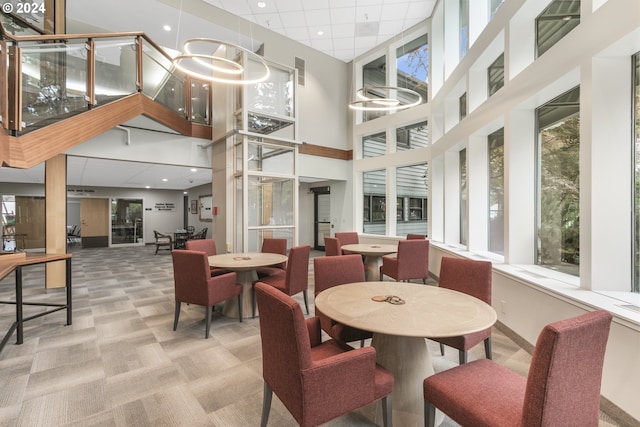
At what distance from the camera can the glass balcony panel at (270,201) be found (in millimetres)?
5832

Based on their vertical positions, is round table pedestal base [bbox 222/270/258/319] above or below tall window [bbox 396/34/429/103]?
below

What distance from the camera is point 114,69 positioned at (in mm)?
4789

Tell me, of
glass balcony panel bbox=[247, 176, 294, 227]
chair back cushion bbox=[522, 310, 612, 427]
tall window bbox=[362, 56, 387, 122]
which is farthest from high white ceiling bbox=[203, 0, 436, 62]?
chair back cushion bbox=[522, 310, 612, 427]

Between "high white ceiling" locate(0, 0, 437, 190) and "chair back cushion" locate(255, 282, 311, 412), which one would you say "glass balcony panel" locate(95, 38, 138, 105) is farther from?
"chair back cushion" locate(255, 282, 311, 412)

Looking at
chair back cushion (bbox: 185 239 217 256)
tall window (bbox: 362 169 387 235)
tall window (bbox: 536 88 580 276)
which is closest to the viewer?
tall window (bbox: 536 88 580 276)

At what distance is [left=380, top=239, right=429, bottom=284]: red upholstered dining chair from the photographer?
459 cm

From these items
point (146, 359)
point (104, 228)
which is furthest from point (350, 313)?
point (104, 228)

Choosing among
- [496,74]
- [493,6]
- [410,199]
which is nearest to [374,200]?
[410,199]

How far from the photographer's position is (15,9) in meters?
4.78

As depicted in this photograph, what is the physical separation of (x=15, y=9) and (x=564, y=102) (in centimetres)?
805

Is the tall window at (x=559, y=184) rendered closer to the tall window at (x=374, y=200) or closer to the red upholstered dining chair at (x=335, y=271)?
the red upholstered dining chair at (x=335, y=271)

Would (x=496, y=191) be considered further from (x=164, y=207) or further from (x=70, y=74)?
(x=164, y=207)
